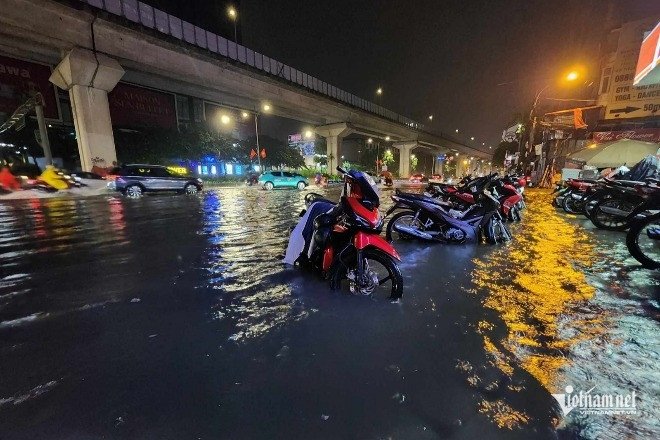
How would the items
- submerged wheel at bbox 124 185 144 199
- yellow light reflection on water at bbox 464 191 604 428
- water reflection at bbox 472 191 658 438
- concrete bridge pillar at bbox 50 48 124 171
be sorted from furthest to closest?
submerged wheel at bbox 124 185 144 199 → concrete bridge pillar at bbox 50 48 124 171 → yellow light reflection on water at bbox 464 191 604 428 → water reflection at bbox 472 191 658 438

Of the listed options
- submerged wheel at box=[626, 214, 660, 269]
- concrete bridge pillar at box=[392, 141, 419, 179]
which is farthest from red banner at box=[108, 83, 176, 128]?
concrete bridge pillar at box=[392, 141, 419, 179]

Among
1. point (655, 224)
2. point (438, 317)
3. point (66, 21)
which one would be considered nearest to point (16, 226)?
point (438, 317)

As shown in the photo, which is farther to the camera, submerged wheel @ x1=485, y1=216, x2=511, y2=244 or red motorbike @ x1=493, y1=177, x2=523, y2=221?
red motorbike @ x1=493, y1=177, x2=523, y2=221

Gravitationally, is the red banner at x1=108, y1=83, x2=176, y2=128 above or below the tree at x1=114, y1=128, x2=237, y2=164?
above

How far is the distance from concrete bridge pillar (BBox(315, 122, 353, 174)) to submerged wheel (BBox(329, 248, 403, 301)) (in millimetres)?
30904

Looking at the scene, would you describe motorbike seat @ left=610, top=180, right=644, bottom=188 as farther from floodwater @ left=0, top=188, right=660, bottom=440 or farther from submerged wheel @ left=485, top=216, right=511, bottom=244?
submerged wheel @ left=485, top=216, right=511, bottom=244

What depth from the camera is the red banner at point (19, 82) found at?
2050 centimetres

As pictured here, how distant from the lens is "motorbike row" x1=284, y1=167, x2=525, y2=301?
3.24 metres

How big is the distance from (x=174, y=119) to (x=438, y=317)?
1391 inches

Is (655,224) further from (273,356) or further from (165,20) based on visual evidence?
(165,20)

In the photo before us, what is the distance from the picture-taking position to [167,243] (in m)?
5.88

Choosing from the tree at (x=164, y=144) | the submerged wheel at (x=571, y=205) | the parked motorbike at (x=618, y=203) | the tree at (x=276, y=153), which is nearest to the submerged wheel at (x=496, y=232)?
the parked motorbike at (x=618, y=203)

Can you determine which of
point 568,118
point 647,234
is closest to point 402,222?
point 647,234

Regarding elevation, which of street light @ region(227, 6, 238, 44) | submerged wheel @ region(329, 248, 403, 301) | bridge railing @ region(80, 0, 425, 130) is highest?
street light @ region(227, 6, 238, 44)
